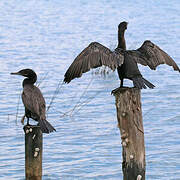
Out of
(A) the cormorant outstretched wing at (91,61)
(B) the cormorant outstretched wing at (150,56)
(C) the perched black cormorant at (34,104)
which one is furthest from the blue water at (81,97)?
(A) the cormorant outstretched wing at (91,61)

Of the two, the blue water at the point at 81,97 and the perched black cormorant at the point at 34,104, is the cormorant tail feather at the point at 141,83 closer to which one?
the perched black cormorant at the point at 34,104

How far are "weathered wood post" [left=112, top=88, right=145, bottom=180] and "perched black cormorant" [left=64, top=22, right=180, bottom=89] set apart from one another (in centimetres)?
18

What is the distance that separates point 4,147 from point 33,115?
3144mm

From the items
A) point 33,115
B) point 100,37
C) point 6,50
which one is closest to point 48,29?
point 100,37

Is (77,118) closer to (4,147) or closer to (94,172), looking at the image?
(4,147)

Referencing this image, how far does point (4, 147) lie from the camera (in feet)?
33.9

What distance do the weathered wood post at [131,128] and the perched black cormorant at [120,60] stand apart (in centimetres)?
18

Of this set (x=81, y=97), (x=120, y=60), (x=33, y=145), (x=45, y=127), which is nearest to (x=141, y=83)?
(x=120, y=60)

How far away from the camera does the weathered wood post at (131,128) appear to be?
Answer: 6.29 meters

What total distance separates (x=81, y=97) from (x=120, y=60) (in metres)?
7.21

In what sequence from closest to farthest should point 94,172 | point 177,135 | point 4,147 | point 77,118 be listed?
point 94,172 < point 4,147 < point 177,135 < point 77,118

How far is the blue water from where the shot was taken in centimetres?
966

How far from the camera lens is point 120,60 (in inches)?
261

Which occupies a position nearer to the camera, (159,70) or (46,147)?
(46,147)
